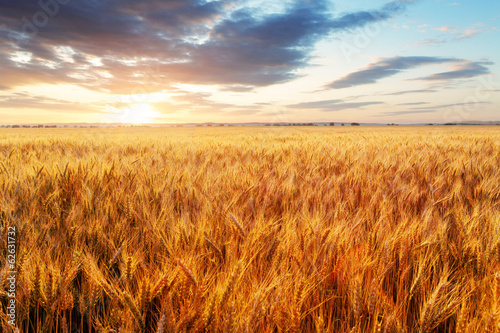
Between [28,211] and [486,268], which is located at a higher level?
[28,211]

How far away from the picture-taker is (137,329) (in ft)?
2.62

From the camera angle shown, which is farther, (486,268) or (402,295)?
(486,268)

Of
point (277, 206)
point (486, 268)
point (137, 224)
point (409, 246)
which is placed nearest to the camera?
point (486, 268)

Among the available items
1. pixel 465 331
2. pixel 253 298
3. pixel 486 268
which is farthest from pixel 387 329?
pixel 486 268

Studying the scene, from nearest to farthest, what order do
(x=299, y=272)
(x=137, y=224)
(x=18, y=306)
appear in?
(x=18, y=306) < (x=299, y=272) < (x=137, y=224)

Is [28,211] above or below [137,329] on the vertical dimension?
above

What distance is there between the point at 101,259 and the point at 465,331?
4.62ft

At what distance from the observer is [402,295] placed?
0.97 m

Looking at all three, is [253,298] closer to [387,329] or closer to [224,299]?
[224,299]

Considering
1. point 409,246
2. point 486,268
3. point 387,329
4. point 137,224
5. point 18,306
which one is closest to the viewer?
point 387,329

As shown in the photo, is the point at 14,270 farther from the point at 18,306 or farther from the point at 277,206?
the point at 277,206

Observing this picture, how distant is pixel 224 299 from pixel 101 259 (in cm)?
75

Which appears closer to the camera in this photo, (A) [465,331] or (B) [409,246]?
(A) [465,331]

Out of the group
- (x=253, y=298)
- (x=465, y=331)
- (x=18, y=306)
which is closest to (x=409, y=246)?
(x=465, y=331)
